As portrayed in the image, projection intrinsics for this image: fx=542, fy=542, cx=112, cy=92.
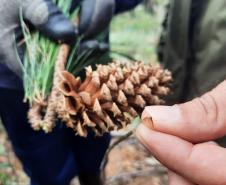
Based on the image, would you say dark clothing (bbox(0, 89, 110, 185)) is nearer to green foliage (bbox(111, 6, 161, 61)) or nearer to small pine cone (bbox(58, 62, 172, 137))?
small pine cone (bbox(58, 62, 172, 137))

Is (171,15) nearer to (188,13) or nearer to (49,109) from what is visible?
(188,13)

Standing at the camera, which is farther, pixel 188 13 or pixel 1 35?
pixel 188 13

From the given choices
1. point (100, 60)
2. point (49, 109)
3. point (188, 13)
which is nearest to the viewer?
point (49, 109)

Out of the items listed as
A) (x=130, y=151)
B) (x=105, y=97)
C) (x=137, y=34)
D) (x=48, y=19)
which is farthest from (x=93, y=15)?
(x=137, y=34)

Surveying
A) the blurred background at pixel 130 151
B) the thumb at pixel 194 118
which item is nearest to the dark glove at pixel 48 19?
the blurred background at pixel 130 151

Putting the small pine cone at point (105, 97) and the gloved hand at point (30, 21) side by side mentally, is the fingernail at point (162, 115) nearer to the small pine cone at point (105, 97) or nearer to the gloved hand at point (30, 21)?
the small pine cone at point (105, 97)

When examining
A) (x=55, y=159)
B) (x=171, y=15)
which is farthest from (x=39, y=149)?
(x=171, y=15)
